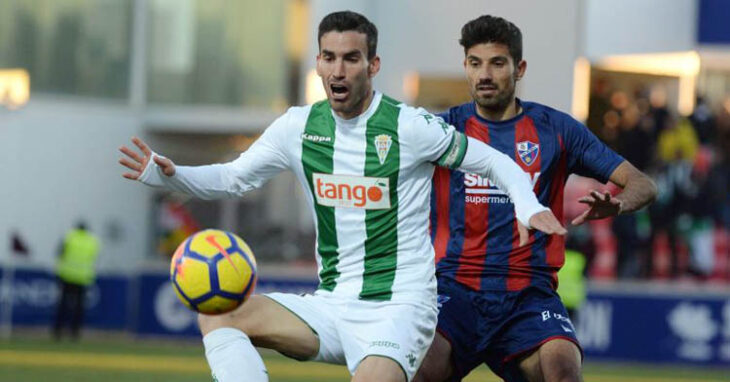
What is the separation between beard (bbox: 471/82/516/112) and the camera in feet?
23.5

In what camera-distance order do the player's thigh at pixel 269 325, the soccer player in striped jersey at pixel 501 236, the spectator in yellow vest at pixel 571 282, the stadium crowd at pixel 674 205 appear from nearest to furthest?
the player's thigh at pixel 269 325 < the soccer player in striped jersey at pixel 501 236 < the spectator in yellow vest at pixel 571 282 < the stadium crowd at pixel 674 205

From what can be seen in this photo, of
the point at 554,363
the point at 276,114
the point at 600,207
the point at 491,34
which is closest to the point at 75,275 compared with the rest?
the point at 276,114

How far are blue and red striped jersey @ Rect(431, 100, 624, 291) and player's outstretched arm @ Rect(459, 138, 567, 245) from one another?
0.44 m

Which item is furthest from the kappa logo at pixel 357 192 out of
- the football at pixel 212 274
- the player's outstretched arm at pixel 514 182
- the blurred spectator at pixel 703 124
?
the blurred spectator at pixel 703 124

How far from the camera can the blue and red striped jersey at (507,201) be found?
714 cm

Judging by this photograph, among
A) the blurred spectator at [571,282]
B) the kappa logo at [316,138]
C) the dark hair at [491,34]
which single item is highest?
the dark hair at [491,34]

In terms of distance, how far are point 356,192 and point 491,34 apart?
1.12 m

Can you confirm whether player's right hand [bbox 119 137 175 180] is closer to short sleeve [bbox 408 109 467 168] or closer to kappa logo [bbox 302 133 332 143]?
kappa logo [bbox 302 133 332 143]

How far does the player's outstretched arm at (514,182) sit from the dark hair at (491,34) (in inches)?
24.9

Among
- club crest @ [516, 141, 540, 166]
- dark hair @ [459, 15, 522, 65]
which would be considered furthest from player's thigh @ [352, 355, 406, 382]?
dark hair @ [459, 15, 522, 65]

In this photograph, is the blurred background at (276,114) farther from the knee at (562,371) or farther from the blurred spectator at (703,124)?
the knee at (562,371)

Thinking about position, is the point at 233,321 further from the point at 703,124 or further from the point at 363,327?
the point at 703,124

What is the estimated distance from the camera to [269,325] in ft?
21.1

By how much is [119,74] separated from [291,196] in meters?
4.48
